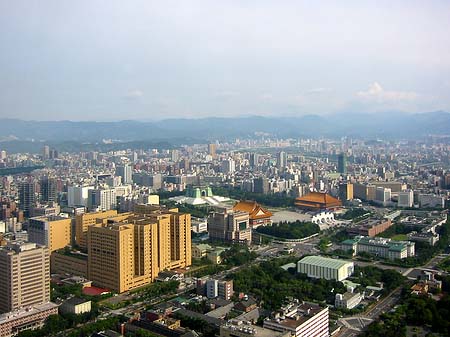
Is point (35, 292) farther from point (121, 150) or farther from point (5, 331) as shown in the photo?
point (121, 150)

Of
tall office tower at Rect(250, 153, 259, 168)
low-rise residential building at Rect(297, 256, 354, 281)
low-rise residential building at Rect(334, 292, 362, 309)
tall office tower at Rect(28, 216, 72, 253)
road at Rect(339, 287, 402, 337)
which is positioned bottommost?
road at Rect(339, 287, 402, 337)

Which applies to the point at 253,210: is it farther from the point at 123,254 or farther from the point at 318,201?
the point at 123,254

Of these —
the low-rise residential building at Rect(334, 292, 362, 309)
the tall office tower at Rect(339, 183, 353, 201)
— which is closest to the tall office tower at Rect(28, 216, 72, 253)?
the low-rise residential building at Rect(334, 292, 362, 309)

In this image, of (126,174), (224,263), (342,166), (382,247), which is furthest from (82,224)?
(342,166)

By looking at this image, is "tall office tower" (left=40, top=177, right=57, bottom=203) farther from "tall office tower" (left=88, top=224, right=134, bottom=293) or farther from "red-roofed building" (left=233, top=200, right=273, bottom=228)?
"tall office tower" (left=88, top=224, right=134, bottom=293)

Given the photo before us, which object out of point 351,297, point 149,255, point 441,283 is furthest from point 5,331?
point 441,283

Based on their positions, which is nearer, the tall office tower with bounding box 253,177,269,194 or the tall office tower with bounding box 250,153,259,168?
the tall office tower with bounding box 253,177,269,194
